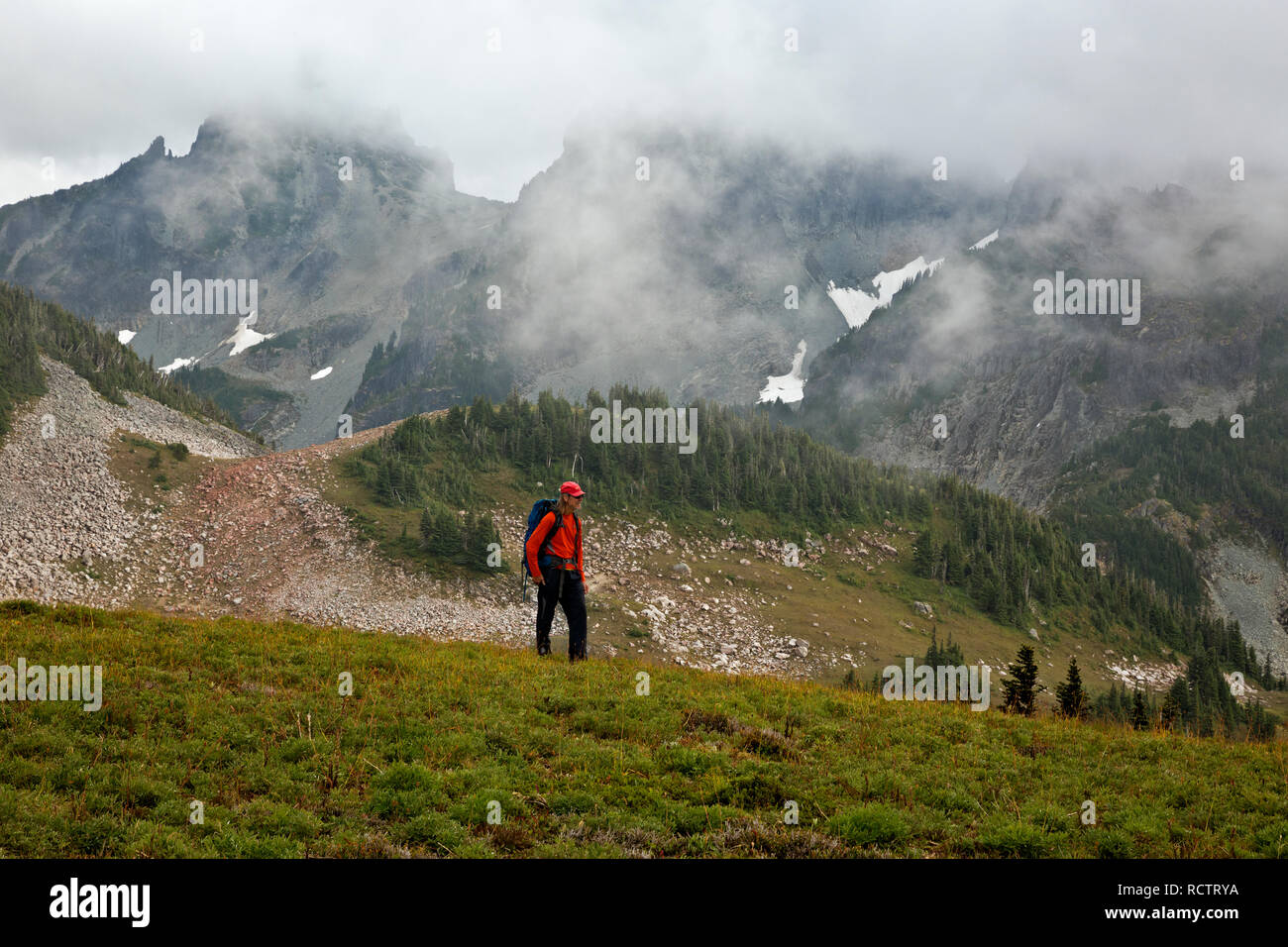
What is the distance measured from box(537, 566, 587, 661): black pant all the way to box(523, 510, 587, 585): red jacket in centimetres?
33

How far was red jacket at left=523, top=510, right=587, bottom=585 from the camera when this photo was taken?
1801 centimetres

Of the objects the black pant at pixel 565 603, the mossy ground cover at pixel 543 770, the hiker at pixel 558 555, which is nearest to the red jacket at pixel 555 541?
the hiker at pixel 558 555

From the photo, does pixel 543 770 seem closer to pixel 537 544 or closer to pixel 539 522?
pixel 537 544

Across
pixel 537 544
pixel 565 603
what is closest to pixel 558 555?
pixel 537 544

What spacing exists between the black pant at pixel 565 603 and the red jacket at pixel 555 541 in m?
0.33

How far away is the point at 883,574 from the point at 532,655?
77.1m

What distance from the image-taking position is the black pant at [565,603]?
1819 cm

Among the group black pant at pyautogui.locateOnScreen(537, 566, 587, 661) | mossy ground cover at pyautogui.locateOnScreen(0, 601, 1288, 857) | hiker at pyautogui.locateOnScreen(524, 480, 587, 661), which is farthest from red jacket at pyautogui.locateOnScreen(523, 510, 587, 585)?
mossy ground cover at pyautogui.locateOnScreen(0, 601, 1288, 857)

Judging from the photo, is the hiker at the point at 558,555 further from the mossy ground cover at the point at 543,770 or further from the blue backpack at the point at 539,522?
the mossy ground cover at the point at 543,770

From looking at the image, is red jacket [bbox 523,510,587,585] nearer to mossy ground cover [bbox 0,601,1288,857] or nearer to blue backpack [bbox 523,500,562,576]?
blue backpack [bbox 523,500,562,576]

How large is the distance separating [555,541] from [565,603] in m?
1.64

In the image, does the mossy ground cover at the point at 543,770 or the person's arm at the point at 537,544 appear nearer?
the mossy ground cover at the point at 543,770
